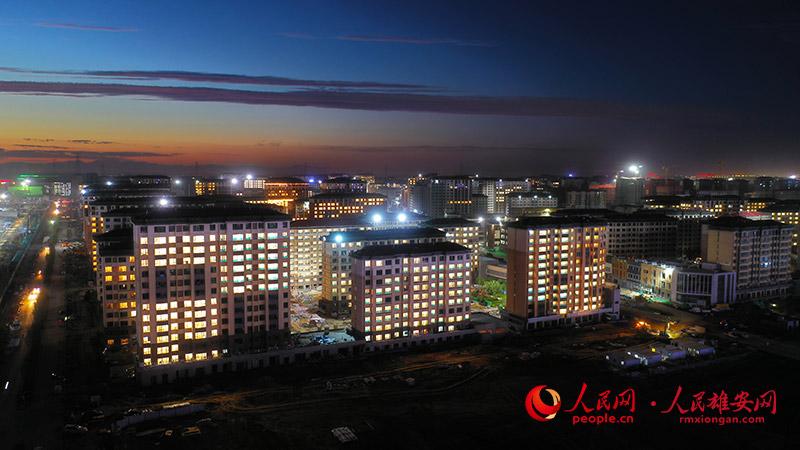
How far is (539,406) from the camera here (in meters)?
38.4

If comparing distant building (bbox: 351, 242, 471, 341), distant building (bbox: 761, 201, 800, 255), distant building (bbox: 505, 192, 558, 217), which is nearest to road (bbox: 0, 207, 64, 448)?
distant building (bbox: 351, 242, 471, 341)

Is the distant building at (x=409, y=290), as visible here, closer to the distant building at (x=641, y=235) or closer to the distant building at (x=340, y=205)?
the distant building at (x=641, y=235)

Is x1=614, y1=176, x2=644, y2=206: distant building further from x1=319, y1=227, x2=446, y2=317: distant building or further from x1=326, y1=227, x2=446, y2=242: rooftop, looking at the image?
x1=319, y1=227, x2=446, y2=317: distant building

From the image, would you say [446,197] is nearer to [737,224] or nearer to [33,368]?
[737,224]

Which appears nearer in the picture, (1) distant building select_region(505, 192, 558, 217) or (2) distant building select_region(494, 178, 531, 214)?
(1) distant building select_region(505, 192, 558, 217)

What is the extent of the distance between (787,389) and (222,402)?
4033 centimetres

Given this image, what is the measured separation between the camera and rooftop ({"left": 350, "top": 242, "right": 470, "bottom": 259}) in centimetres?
5330

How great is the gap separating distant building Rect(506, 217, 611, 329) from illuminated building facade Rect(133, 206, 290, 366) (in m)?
22.9

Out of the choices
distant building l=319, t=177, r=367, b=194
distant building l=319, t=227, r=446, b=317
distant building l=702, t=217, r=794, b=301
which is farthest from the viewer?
distant building l=319, t=177, r=367, b=194

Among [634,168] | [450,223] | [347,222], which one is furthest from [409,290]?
[634,168]

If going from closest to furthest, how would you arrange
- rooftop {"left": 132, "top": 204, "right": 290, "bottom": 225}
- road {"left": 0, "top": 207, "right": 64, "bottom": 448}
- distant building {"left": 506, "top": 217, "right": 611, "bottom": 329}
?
road {"left": 0, "top": 207, "right": 64, "bottom": 448} < rooftop {"left": 132, "top": 204, "right": 290, "bottom": 225} < distant building {"left": 506, "top": 217, "right": 611, "bottom": 329}

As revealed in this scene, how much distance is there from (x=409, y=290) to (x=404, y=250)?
3580 mm

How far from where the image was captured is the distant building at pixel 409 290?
172 feet

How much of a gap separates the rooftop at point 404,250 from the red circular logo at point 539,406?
19032 millimetres
